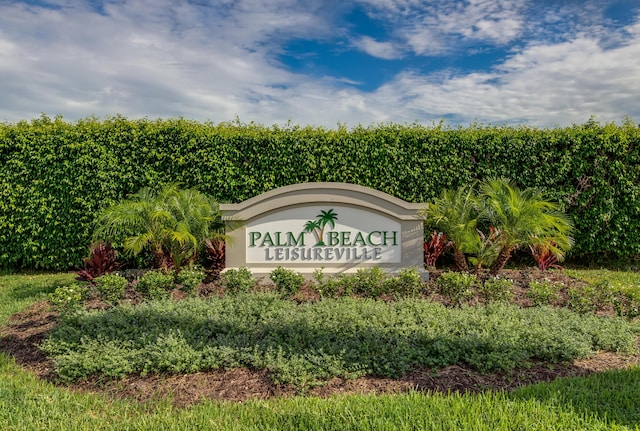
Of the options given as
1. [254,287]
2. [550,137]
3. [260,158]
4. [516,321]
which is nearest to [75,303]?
[254,287]

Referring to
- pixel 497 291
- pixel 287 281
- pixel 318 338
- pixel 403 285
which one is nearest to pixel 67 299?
pixel 287 281

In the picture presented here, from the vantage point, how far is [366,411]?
3102mm

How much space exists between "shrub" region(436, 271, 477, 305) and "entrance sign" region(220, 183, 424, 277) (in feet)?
3.58

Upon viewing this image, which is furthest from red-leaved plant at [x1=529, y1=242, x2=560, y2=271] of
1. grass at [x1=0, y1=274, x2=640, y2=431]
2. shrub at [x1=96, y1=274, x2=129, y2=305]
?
shrub at [x1=96, y1=274, x2=129, y2=305]

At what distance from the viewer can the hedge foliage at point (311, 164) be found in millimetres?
9086

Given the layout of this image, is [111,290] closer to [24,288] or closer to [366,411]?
[24,288]

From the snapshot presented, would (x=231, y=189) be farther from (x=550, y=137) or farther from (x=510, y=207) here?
(x=550, y=137)

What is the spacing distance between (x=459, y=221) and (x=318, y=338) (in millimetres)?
3711

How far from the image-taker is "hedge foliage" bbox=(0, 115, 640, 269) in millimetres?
9086

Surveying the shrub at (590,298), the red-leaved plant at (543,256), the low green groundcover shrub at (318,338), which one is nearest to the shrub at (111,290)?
the low green groundcover shrub at (318,338)

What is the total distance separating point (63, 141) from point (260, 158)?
3872 mm

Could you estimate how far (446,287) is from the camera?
6.14 m

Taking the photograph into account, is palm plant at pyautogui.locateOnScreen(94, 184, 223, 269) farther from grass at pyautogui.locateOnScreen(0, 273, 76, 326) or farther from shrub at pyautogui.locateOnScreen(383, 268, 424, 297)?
shrub at pyautogui.locateOnScreen(383, 268, 424, 297)

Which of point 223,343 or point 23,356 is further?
point 23,356
